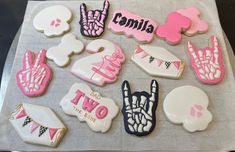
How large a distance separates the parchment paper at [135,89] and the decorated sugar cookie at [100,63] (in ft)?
0.05

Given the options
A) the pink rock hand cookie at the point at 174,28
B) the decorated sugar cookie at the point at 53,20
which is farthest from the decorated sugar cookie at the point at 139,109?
the decorated sugar cookie at the point at 53,20

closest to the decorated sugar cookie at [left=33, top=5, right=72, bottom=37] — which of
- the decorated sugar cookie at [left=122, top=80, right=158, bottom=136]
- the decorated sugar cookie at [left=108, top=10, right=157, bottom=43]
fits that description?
the decorated sugar cookie at [left=108, top=10, right=157, bottom=43]

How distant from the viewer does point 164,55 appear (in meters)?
0.76

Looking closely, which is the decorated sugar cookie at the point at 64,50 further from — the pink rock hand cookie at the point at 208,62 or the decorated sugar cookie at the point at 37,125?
the pink rock hand cookie at the point at 208,62

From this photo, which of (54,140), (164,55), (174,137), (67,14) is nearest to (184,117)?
(174,137)

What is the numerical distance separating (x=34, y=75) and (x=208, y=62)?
40 cm

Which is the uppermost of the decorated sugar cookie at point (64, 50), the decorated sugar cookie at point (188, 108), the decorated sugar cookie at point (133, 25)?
the decorated sugar cookie at point (133, 25)

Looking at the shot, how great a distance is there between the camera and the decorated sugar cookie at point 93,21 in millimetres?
812

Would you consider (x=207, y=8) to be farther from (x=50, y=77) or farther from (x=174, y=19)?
(x=50, y=77)

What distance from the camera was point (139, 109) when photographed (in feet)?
2.24

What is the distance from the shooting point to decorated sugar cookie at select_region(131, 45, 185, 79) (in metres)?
0.74

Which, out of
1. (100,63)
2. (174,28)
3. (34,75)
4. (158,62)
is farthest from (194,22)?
(34,75)

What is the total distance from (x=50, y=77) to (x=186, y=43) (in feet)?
1.11

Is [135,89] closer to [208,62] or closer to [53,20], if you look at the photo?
[208,62]
